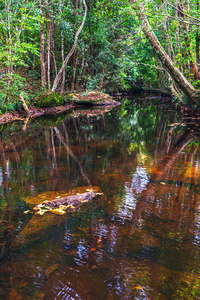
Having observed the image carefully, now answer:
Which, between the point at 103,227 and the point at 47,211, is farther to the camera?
the point at 47,211

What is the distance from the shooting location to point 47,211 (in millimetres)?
3941

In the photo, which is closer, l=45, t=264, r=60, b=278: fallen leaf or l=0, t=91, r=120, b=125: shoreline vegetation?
l=45, t=264, r=60, b=278: fallen leaf

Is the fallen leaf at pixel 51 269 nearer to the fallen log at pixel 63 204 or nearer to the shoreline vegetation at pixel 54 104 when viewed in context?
the fallen log at pixel 63 204

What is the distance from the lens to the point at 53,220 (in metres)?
3.70

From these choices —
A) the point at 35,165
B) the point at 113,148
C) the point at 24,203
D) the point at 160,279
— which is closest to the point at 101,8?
the point at 113,148

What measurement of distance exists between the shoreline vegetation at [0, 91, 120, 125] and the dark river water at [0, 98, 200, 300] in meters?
7.24

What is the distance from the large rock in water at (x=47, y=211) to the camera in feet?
10.9

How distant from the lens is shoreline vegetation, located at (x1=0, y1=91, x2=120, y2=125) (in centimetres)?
1425

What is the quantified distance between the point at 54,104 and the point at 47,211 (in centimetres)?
1445

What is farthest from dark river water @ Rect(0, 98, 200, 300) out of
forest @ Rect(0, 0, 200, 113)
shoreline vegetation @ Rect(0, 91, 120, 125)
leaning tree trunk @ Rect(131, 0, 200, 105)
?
shoreline vegetation @ Rect(0, 91, 120, 125)

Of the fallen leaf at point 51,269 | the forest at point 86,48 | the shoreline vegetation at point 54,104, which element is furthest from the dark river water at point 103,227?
the shoreline vegetation at point 54,104

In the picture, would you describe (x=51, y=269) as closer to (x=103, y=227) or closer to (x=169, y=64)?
(x=103, y=227)

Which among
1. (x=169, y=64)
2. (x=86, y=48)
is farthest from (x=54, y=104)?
(x=169, y=64)

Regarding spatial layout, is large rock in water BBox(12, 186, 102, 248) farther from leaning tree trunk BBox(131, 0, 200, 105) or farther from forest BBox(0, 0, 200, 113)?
leaning tree trunk BBox(131, 0, 200, 105)
